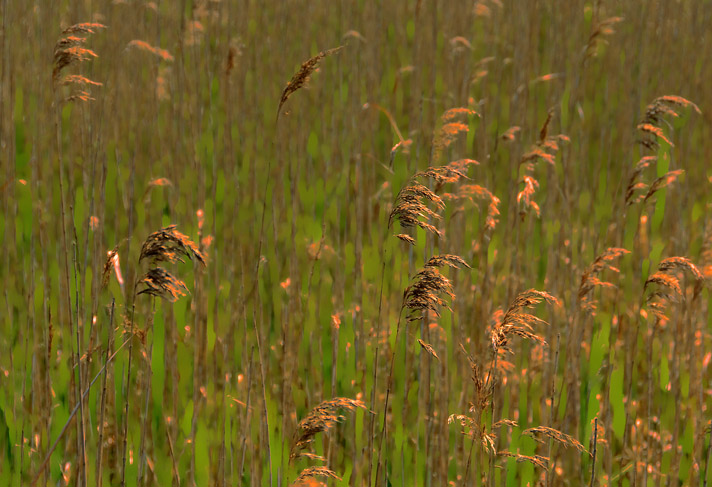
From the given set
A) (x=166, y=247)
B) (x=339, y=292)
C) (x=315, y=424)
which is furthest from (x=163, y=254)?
(x=339, y=292)

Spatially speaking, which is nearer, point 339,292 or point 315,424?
point 315,424

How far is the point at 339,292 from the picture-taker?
219cm

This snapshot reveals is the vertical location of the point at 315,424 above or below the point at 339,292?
below

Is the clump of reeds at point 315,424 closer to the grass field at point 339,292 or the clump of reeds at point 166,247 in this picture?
the grass field at point 339,292

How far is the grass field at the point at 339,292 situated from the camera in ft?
4.92

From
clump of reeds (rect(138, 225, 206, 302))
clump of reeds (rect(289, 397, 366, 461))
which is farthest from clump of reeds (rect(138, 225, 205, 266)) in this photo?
clump of reeds (rect(289, 397, 366, 461))

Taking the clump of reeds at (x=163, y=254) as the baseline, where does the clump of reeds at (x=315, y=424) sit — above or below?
below

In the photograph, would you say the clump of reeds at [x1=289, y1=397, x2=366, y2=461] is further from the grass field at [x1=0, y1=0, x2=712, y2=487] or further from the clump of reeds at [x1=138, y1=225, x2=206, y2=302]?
the clump of reeds at [x1=138, y1=225, x2=206, y2=302]

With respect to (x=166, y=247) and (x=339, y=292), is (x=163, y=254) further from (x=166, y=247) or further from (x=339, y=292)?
(x=339, y=292)

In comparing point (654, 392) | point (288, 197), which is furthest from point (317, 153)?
point (654, 392)

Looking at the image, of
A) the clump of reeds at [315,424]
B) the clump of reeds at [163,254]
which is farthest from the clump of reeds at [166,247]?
the clump of reeds at [315,424]

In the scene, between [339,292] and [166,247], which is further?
[339,292]

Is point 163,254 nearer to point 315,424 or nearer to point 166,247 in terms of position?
point 166,247

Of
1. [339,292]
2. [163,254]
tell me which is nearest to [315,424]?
[163,254]
